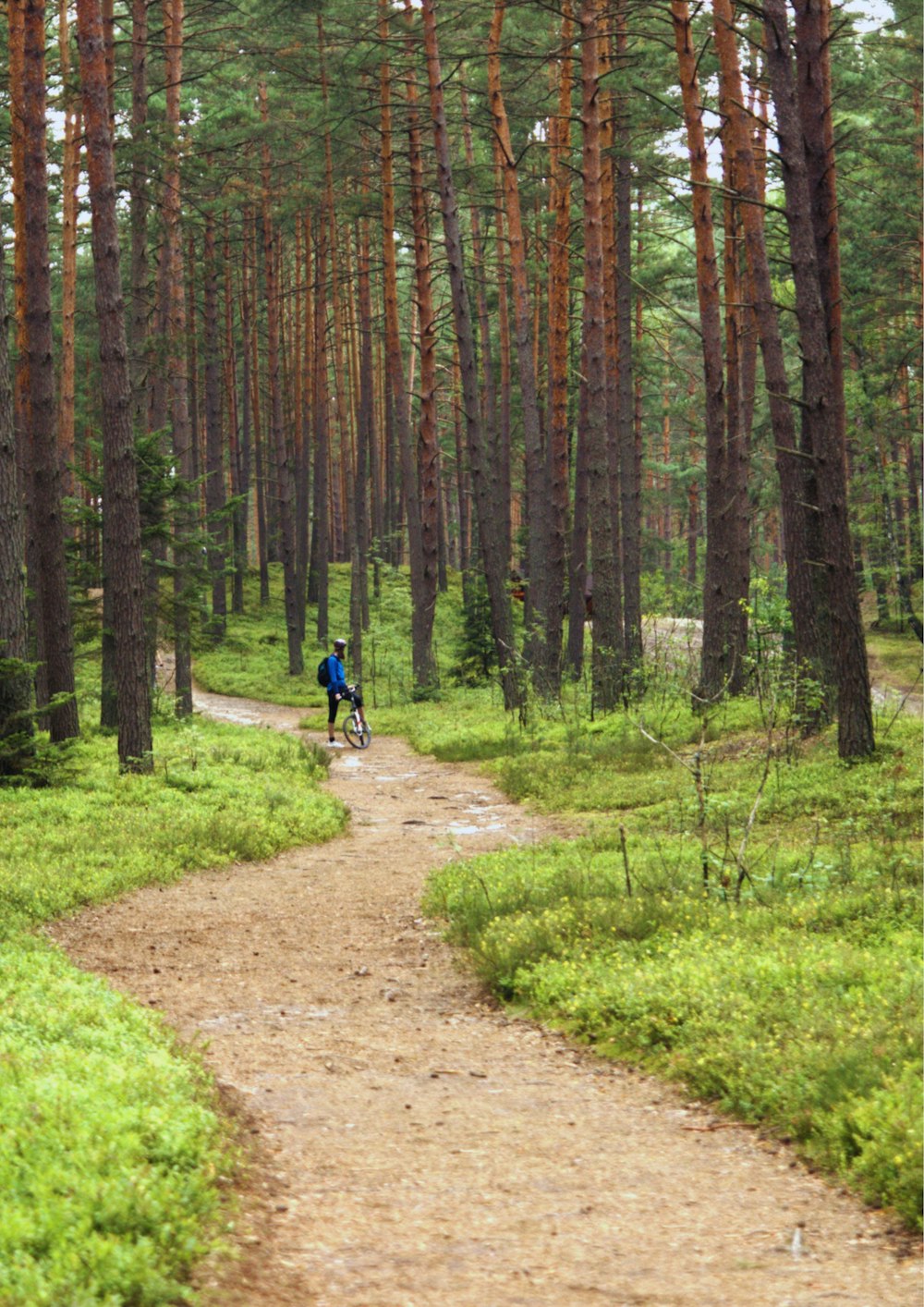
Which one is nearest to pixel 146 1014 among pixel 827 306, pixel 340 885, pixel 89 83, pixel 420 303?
pixel 340 885

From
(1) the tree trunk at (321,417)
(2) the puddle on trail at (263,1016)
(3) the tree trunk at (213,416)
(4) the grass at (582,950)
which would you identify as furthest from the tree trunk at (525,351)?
(2) the puddle on trail at (263,1016)

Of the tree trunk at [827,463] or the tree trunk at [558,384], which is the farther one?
the tree trunk at [558,384]

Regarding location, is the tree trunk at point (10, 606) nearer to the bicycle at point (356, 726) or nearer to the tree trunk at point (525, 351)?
the bicycle at point (356, 726)

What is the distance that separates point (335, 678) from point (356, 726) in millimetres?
923

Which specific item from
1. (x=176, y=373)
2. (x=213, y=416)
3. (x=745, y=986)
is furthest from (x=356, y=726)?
(x=213, y=416)

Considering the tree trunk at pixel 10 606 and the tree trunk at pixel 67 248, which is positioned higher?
the tree trunk at pixel 67 248

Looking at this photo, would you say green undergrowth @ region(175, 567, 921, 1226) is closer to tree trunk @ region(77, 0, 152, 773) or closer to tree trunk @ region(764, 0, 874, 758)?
tree trunk @ region(764, 0, 874, 758)

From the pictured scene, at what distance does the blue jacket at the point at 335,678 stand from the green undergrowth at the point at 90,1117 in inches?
387

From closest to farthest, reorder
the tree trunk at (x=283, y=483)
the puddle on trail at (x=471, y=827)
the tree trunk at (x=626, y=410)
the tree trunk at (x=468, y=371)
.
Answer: the puddle on trail at (x=471, y=827)
the tree trunk at (x=468, y=371)
the tree trunk at (x=626, y=410)
the tree trunk at (x=283, y=483)

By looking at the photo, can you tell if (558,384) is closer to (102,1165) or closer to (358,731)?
(358,731)

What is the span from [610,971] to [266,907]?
4.02 meters

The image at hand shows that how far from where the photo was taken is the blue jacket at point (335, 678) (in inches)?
850

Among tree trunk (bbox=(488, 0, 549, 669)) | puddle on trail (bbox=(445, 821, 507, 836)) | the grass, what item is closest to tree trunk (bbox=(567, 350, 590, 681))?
tree trunk (bbox=(488, 0, 549, 669))

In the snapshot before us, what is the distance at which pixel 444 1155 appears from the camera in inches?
204
